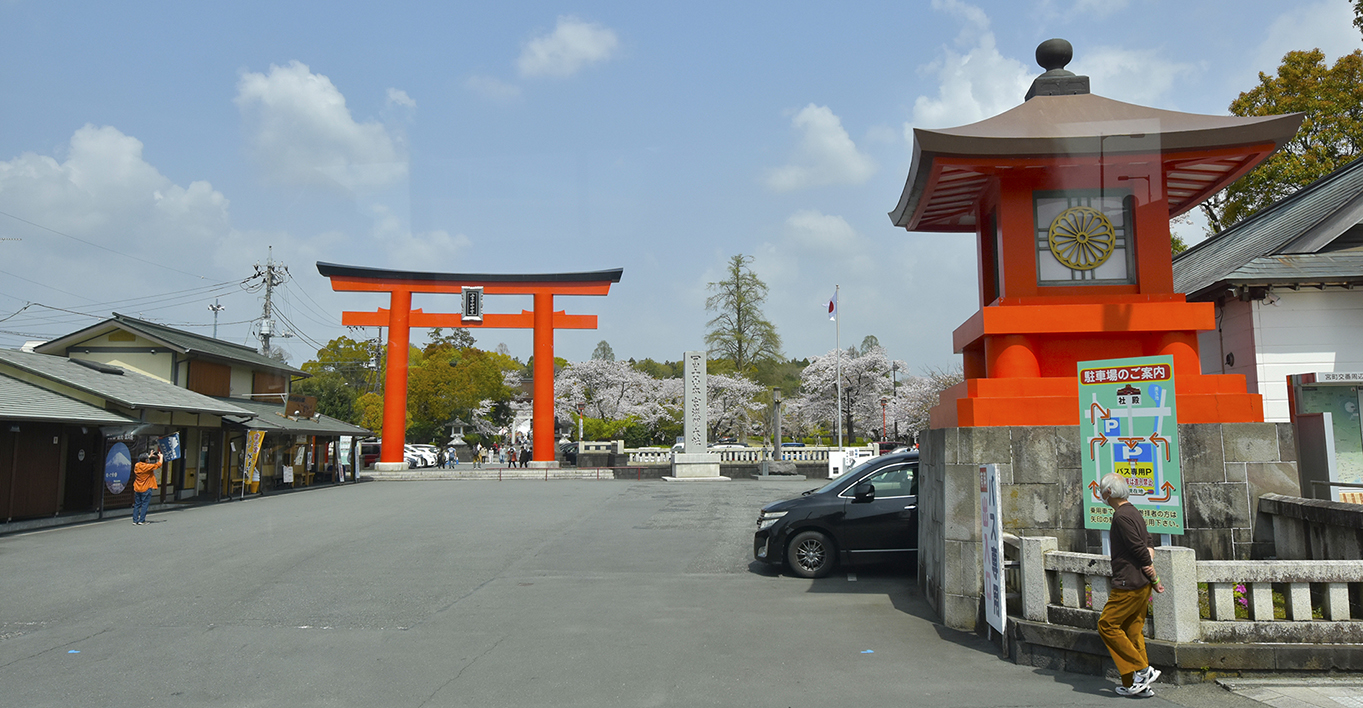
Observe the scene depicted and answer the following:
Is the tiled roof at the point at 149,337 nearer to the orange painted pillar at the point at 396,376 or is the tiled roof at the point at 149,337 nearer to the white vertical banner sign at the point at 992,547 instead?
the orange painted pillar at the point at 396,376

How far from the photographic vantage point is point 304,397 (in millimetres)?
32906

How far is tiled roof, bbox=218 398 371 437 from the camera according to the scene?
88.7ft

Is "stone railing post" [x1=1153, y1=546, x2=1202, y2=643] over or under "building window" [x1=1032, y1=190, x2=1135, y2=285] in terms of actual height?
under

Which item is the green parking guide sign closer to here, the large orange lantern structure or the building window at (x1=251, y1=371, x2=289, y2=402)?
the large orange lantern structure

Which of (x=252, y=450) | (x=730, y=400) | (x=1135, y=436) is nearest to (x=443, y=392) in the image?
(x=730, y=400)

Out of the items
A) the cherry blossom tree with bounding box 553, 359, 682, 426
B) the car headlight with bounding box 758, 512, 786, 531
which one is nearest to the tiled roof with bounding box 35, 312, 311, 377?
the car headlight with bounding box 758, 512, 786, 531

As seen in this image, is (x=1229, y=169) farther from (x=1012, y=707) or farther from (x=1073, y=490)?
(x=1012, y=707)

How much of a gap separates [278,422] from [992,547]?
93.5 feet

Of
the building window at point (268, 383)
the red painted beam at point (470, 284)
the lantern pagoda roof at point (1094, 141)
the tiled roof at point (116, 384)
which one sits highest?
the red painted beam at point (470, 284)

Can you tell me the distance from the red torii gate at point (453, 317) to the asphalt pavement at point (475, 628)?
21317 mm

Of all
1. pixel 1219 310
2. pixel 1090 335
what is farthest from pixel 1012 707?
pixel 1219 310

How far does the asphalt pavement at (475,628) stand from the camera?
19.7ft

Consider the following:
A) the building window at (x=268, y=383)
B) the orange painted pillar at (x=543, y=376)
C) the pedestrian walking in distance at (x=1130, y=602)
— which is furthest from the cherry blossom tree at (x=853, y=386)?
the pedestrian walking in distance at (x=1130, y=602)

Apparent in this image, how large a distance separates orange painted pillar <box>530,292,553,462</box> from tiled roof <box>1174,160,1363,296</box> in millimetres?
26355
